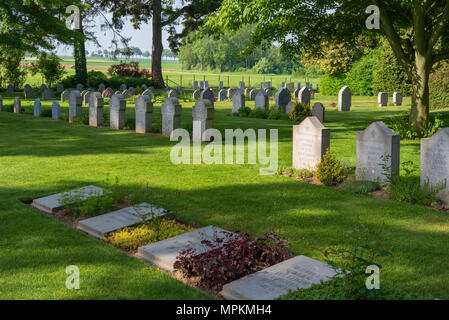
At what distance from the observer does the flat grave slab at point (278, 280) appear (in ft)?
15.2

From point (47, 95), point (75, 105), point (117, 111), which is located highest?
point (47, 95)

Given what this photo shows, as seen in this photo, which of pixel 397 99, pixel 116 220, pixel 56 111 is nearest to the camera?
pixel 116 220

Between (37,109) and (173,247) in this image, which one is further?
(37,109)

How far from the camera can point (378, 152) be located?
351 inches

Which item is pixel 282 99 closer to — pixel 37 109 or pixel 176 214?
pixel 37 109

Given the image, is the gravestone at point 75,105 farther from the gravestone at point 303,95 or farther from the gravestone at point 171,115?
the gravestone at point 303,95

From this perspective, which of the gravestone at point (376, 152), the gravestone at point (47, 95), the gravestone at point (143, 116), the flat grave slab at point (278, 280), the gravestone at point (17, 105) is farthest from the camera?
the gravestone at point (47, 95)

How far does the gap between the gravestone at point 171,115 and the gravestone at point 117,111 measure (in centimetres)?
246

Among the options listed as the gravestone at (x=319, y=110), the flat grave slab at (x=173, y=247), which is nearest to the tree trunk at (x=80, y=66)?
the gravestone at (x=319, y=110)

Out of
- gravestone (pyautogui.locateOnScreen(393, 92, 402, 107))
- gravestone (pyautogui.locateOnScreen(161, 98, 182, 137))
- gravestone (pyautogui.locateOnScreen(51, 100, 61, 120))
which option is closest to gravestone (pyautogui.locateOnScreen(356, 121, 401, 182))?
gravestone (pyautogui.locateOnScreen(161, 98, 182, 137))

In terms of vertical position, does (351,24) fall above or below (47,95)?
above

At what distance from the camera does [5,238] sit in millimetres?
6359

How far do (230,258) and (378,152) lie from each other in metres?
4.68

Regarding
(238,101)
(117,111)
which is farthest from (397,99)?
(117,111)
